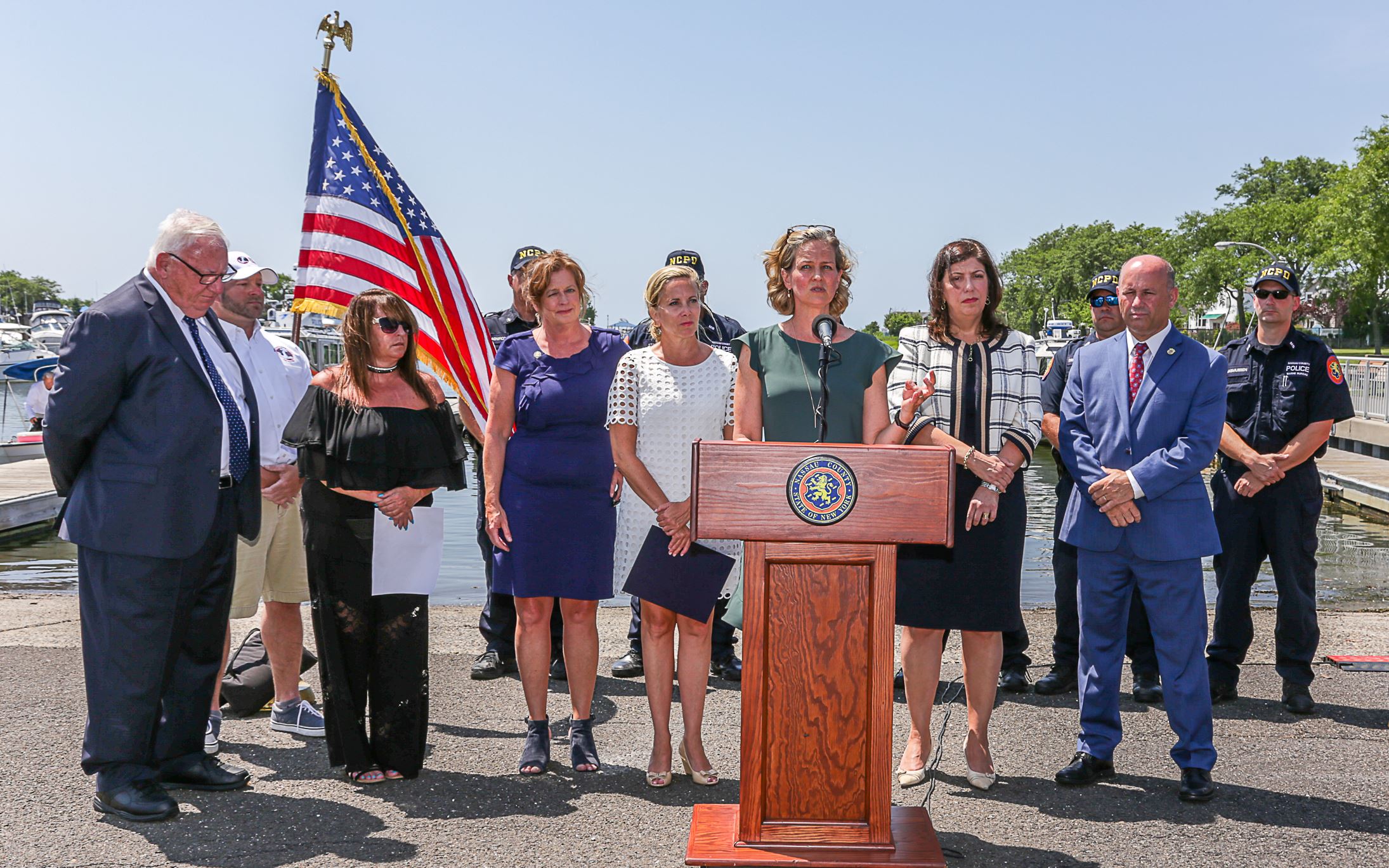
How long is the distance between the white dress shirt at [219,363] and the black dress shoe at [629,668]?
8.43 feet

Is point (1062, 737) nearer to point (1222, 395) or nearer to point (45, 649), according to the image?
point (1222, 395)

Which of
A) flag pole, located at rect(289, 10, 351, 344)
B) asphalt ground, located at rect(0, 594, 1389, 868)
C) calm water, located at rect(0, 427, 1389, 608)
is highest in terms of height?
flag pole, located at rect(289, 10, 351, 344)

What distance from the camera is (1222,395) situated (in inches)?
179

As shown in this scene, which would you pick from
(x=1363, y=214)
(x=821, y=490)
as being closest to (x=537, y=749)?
(x=821, y=490)

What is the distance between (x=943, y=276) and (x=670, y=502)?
1434mm

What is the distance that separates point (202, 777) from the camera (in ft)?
14.5

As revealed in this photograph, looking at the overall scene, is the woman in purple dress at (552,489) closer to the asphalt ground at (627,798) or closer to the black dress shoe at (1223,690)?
the asphalt ground at (627,798)

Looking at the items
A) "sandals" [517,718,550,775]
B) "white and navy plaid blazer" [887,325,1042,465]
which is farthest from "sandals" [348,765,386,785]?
"white and navy plaid blazer" [887,325,1042,465]

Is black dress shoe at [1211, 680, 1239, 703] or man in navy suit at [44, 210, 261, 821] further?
black dress shoe at [1211, 680, 1239, 703]

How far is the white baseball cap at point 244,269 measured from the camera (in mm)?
5234

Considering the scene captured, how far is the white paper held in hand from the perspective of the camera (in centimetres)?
459

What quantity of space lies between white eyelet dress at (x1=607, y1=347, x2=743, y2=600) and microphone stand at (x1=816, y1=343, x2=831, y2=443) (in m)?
0.52

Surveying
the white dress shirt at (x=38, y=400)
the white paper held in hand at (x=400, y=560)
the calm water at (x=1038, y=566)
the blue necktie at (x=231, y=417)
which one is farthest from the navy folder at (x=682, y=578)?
the white dress shirt at (x=38, y=400)

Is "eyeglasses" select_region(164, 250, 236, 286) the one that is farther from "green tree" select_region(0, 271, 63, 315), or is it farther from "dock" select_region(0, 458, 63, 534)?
"green tree" select_region(0, 271, 63, 315)
